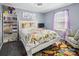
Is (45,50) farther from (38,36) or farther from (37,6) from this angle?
(37,6)

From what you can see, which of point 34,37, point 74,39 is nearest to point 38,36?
point 34,37

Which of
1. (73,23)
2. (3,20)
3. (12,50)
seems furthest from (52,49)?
(3,20)

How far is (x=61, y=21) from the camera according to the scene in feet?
5.57

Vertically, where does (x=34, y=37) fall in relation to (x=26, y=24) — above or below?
below

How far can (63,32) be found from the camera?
168 centimetres

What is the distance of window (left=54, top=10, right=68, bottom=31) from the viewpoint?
167 cm

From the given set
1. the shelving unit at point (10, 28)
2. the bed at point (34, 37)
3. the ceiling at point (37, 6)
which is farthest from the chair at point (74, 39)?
the shelving unit at point (10, 28)

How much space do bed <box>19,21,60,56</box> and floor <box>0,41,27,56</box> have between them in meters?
0.07

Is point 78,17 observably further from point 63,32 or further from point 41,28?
point 41,28

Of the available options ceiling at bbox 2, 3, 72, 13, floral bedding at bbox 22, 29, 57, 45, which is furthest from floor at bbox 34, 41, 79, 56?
ceiling at bbox 2, 3, 72, 13

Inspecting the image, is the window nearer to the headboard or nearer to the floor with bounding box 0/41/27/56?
the headboard

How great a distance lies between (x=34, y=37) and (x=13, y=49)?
372 millimetres

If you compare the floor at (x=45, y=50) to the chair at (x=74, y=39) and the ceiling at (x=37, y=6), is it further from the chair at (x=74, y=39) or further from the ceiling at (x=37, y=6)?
the ceiling at (x=37, y=6)

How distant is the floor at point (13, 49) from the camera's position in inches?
65.1
